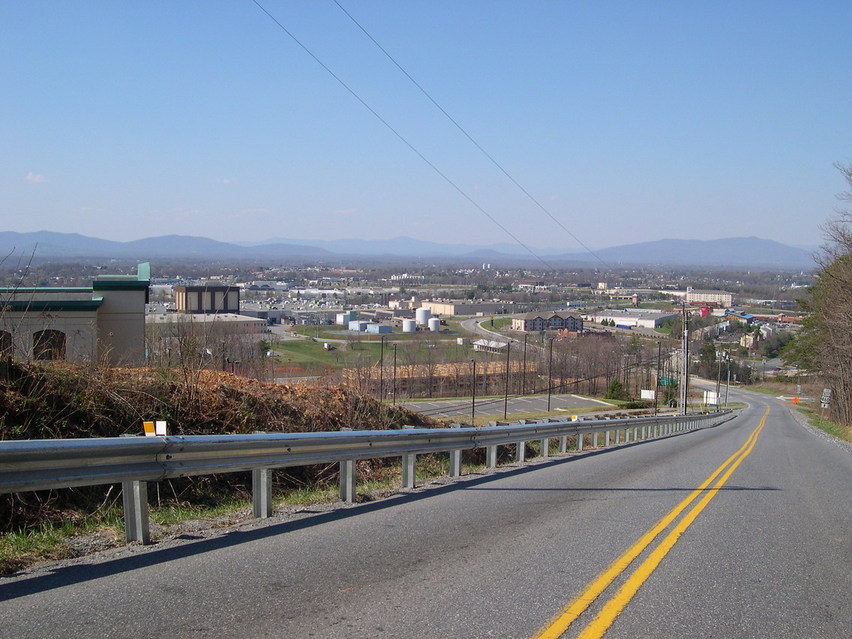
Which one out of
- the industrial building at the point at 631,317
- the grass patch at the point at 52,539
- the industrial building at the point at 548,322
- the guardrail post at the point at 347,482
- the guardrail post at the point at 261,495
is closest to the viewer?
the grass patch at the point at 52,539

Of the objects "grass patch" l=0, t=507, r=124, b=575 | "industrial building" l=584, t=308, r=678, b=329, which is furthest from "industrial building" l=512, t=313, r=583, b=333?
"grass patch" l=0, t=507, r=124, b=575

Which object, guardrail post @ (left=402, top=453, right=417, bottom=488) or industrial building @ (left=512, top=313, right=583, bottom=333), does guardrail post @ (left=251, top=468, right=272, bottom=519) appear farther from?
industrial building @ (left=512, top=313, right=583, bottom=333)

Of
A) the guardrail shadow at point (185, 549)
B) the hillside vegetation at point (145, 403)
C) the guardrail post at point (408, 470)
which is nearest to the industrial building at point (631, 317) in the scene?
the hillside vegetation at point (145, 403)

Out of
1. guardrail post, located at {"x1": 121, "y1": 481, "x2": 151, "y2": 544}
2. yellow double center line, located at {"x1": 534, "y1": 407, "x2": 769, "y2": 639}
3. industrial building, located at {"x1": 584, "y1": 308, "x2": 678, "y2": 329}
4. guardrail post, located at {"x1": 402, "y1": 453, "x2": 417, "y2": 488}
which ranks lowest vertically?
industrial building, located at {"x1": 584, "y1": 308, "x2": 678, "y2": 329}

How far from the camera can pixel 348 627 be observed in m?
4.80

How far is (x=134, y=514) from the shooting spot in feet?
21.3

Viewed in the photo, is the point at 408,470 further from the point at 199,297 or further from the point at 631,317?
the point at 631,317

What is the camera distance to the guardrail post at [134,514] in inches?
254

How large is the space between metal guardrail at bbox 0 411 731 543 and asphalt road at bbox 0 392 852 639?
508 mm

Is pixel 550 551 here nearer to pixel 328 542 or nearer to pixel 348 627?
pixel 328 542

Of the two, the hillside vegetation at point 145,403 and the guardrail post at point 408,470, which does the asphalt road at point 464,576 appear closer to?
the guardrail post at point 408,470

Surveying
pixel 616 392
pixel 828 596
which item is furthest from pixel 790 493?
pixel 616 392

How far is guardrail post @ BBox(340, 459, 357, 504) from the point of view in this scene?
8.91 m

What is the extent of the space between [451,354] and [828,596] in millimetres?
66904
